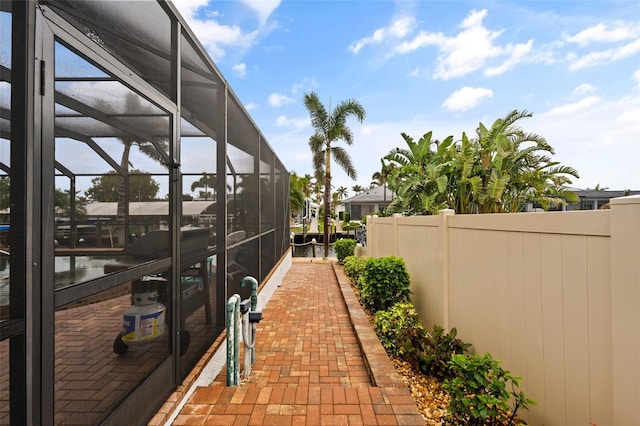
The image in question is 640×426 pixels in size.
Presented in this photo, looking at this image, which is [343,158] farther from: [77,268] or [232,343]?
[77,268]

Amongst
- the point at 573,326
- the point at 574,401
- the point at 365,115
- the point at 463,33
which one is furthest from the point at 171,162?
the point at 365,115

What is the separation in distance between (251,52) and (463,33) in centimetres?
662

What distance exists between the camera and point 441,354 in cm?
292

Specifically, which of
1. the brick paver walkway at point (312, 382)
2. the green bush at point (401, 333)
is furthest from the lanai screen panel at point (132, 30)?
the green bush at point (401, 333)

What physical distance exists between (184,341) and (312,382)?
1.34m

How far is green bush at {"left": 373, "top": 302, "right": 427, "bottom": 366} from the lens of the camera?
3121 mm

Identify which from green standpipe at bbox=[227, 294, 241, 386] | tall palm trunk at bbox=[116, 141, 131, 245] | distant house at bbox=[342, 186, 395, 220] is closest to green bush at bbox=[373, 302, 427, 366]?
green standpipe at bbox=[227, 294, 241, 386]

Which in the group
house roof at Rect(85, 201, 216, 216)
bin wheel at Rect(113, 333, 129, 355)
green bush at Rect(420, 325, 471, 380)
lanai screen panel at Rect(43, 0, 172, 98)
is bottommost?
green bush at Rect(420, 325, 471, 380)

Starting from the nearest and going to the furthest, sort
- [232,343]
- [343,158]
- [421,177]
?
[232,343], [421,177], [343,158]

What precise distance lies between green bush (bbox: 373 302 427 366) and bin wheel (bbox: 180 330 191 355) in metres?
2.14

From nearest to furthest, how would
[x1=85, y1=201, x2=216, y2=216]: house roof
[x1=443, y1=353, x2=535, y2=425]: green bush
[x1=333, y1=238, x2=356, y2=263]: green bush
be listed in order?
[x1=85, y1=201, x2=216, y2=216]: house roof → [x1=443, y1=353, x2=535, y2=425]: green bush → [x1=333, y1=238, x2=356, y2=263]: green bush

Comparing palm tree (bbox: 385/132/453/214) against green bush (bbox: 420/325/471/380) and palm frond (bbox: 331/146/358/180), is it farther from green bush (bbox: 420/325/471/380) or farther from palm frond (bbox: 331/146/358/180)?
green bush (bbox: 420/325/471/380)

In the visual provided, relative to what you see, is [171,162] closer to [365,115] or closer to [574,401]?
[574,401]

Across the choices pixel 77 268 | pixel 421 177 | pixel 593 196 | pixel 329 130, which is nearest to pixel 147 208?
pixel 77 268
